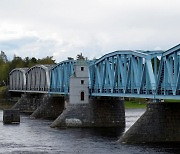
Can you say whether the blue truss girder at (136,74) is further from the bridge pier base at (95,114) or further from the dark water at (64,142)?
the dark water at (64,142)

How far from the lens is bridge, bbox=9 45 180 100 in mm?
67000

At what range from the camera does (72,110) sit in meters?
94.9

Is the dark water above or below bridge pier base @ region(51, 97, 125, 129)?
below

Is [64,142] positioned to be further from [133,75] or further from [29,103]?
[29,103]

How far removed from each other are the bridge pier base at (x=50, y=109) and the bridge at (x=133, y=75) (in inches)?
82.2

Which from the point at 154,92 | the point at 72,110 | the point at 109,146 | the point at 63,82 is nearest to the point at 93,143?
the point at 109,146

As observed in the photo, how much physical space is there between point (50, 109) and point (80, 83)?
83.9 ft

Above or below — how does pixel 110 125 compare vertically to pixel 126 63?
below

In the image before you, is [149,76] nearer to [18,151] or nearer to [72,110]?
[18,151]

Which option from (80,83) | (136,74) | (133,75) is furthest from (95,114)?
(136,74)

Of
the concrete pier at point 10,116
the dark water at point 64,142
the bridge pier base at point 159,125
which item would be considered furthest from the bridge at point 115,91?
the concrete pier at point 10,116

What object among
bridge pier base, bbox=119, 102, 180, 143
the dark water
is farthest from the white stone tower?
bridge pier base, bbox=119, 102, 180, 143

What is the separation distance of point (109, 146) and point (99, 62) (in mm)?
30966

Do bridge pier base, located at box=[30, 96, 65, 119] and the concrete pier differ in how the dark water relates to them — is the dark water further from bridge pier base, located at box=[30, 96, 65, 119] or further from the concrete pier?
bridge pier base, located at box=[30, 96, 65, 119]
